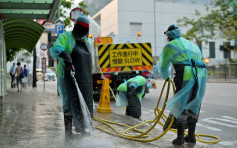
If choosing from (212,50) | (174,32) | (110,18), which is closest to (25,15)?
(174,32)

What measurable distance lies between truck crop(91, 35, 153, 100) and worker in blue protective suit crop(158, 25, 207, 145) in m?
7.56

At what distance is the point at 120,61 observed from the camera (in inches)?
474

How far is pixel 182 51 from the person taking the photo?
436 cm

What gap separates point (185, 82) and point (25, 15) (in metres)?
8.41

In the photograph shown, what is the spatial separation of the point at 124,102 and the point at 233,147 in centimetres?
317

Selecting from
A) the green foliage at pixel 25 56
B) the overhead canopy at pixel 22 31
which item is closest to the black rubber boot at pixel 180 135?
the overhead canopy at pixel 22 31

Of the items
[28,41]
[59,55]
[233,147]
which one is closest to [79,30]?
[59,55]

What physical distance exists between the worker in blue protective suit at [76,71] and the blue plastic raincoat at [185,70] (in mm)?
1130

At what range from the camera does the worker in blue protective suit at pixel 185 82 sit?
4.27m

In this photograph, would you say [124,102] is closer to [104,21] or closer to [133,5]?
[133,5]

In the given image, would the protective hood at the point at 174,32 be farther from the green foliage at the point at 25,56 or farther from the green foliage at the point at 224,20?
the green foliage at the point at 224,20

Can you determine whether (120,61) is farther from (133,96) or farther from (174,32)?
(174,32)

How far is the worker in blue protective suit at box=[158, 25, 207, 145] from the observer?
14.0ft

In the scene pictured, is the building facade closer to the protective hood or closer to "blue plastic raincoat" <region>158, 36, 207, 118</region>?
the protective hood
